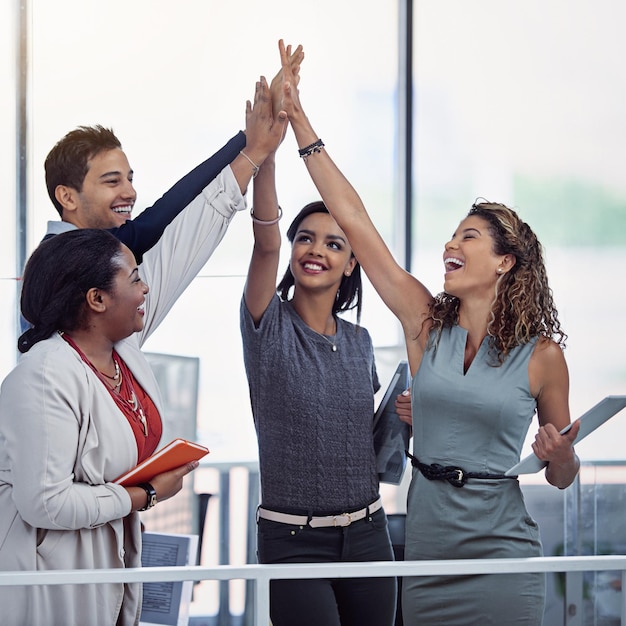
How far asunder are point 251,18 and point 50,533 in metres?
Result: 2.53

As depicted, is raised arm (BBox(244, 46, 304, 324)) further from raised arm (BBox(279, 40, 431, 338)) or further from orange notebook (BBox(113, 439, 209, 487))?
orange notebook (BBox(113, 439, 209, 487))

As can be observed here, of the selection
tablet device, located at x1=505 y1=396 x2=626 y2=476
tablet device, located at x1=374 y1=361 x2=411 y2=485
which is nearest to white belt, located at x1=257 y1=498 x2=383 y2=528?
tablet device, located at x1=374 y1=361 x2=411 y2=485

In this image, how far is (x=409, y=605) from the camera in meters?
1.90

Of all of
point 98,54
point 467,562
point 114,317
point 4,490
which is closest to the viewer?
point 467,562

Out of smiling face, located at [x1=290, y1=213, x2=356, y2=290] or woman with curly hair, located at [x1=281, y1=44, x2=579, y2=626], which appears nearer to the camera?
woman with curly hair, located at [x1=281, y1=44, x2=579, y2=626]

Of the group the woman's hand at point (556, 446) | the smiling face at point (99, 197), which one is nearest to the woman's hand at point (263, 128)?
the smiling face at point (99, 197)

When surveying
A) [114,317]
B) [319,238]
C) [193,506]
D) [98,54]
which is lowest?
[193,506]

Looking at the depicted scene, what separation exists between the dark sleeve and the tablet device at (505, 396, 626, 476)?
945 mm

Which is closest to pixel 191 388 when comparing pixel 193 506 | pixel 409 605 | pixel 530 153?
pixel 193 506

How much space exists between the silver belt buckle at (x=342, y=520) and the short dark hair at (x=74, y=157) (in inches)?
37.5

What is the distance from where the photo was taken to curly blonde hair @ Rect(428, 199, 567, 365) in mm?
1894

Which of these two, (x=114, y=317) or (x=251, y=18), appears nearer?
(x=114, y=317)

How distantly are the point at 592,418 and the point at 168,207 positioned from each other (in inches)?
42.2

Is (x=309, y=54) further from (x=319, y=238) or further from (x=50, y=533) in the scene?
(x=50, y=533)
